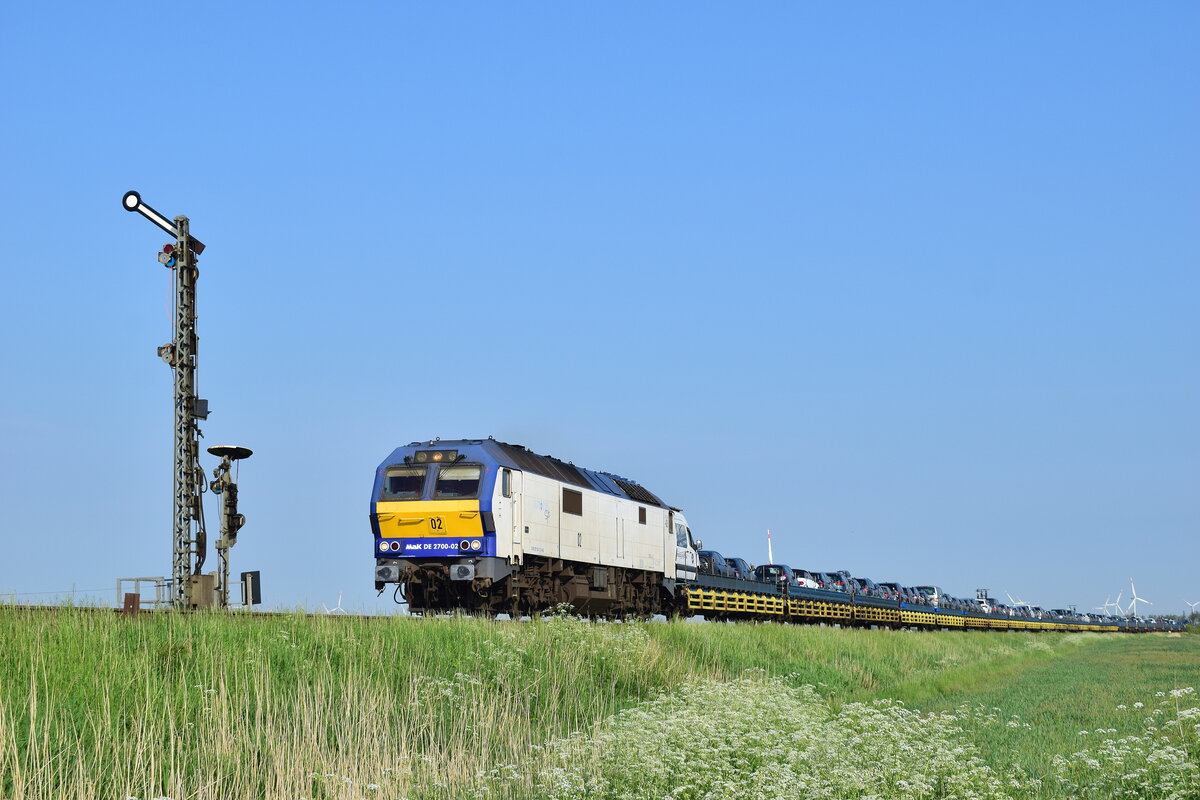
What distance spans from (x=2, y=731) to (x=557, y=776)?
5551 millimetres

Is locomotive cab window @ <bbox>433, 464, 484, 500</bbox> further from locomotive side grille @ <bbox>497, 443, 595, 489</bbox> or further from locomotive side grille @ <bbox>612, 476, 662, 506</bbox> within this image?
locomotive side grille @ <bbox>612, 476, 662, 506</bbox>

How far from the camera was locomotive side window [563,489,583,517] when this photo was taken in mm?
31734

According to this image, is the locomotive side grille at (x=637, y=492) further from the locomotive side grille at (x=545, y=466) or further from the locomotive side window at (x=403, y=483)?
the locomotive side window at (x=403, y=483)

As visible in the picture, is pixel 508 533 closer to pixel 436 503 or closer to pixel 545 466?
pixel 436 503

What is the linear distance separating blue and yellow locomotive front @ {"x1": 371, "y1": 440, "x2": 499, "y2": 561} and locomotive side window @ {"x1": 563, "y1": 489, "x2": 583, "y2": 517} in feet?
12.4

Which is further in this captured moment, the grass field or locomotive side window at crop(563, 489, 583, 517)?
locomotive side window at crop(563, 489, 583, 517)

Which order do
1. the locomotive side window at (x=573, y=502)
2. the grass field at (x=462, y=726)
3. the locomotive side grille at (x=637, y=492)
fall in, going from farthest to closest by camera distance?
the locomotive side grille at (x=637, y=492) → the locomotive side window at (x=573, y=502) → the grass field at (x=462, y=726)

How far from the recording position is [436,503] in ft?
92.6

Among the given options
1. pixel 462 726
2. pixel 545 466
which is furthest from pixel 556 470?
pixel 462 726

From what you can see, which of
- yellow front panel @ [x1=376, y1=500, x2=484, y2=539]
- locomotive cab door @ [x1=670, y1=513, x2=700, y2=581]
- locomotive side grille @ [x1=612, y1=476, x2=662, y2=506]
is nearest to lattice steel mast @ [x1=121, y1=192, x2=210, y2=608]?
yellow front panel @ [x1=376, y1=500, x2=484, y2=539]

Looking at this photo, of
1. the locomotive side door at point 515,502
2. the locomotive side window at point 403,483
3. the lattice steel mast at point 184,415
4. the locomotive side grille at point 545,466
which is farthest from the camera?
the locomotive side grille at point 545,466

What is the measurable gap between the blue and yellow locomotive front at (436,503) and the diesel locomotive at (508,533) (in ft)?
0.09

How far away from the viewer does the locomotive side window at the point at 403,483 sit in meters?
28.8

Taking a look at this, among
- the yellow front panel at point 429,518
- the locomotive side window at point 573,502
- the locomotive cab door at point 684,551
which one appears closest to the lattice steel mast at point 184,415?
the yellow front panel at point 429,518
